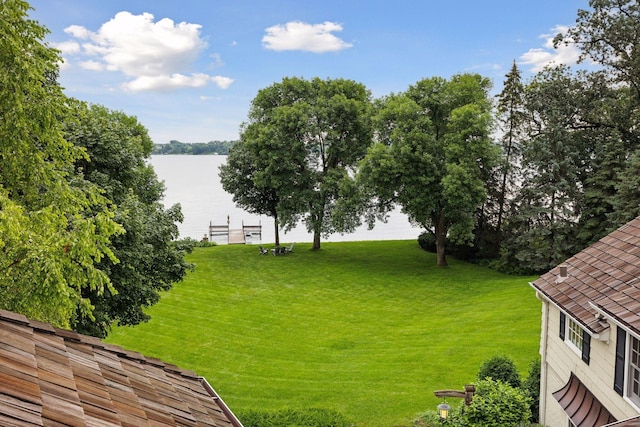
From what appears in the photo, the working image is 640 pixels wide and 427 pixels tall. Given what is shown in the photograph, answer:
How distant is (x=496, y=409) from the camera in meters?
13.2

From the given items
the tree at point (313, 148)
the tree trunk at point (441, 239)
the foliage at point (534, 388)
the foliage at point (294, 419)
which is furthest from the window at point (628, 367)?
the tree at point (313, 148)

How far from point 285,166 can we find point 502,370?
2649 centimetres

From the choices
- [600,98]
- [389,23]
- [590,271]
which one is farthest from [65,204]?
[600,98]

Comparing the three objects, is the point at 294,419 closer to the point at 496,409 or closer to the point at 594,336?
the point at 496,409

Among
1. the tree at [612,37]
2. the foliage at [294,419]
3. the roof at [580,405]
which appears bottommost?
the foliage at [294,419]

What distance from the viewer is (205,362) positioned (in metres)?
20.1

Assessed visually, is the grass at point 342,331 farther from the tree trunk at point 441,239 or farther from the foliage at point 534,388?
the foliage at point 534,388

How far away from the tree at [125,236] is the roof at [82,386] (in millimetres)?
8525

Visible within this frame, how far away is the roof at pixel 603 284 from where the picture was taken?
1045 cm

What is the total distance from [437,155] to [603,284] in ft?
79.5

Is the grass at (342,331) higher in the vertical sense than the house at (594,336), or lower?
lower

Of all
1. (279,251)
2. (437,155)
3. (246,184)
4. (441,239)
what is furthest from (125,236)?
(246,184)

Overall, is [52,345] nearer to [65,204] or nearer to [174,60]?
[65,204]

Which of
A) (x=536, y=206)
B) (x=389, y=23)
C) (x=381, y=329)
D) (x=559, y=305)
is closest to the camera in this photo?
(x=559, y=305)
